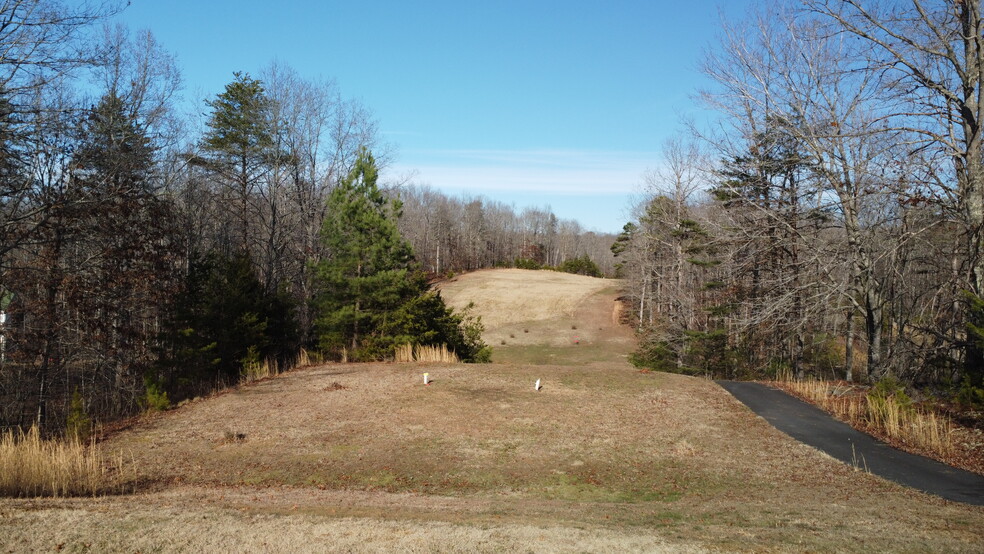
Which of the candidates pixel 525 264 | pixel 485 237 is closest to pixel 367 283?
pixel 525 264

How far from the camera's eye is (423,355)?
1888 cm

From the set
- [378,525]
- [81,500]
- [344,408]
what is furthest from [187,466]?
[378,525]

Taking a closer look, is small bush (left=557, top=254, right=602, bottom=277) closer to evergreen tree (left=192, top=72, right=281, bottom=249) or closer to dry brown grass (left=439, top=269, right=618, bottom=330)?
dry brown grass (left=439, top=269, right=618, bottom=330)

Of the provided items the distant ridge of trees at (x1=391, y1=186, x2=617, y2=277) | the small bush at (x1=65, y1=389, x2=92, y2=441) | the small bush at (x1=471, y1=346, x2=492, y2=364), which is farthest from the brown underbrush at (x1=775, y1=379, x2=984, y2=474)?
the distant ridge of trees at (x1=391, y1=186, x2=617, y2=277)

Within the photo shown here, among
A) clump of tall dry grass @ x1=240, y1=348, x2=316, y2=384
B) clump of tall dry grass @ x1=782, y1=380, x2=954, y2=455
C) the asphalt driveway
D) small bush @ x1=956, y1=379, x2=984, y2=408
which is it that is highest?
clump of tall dry grass @ x1=240, y1=348, x2=316, y2=384

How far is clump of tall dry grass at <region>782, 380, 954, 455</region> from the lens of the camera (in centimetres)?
961

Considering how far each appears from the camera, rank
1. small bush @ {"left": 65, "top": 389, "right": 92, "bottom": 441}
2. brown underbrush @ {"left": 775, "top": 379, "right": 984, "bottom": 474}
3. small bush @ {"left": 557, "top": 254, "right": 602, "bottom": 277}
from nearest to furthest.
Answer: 1. brown underbrush @ {"left": 775, "top": 379, "right": 984, "bottom": 474}
2. small bush @ {"left": 65, "top": 389, "right": 92, "bottom": 441}
3. small bush @ {"left": 557, "top": 254, "right": 602, "bottom": 277}

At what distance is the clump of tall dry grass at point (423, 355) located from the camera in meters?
18.6

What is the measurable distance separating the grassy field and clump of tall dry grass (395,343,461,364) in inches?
61.6

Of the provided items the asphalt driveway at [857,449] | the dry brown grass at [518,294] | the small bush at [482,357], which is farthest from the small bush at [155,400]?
the dry brown grass at [518,294]

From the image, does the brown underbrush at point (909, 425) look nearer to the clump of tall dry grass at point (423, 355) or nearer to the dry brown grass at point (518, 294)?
the clump of tall dry grass at point (423, 355)

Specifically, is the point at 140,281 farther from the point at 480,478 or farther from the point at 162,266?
the point at 480,478

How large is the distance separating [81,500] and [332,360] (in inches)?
541

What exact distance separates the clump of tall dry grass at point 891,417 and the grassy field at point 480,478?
1789 millimetres
